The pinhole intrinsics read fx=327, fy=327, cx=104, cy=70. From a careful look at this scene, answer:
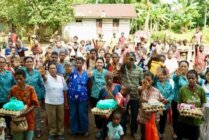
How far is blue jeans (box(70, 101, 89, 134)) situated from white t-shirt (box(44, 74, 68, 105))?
56 centimetres

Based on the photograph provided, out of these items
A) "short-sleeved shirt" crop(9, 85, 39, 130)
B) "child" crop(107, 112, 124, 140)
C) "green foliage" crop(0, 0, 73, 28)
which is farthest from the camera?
"green foliage" crop(0, 0, 73, 28)

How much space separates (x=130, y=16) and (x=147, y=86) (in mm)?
29897

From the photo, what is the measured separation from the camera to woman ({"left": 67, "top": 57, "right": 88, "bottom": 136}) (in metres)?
6.89

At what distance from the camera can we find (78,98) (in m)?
6.95

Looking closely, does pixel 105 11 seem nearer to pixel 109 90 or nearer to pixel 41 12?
pixel 41 12

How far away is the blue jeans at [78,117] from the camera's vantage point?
7080 mm

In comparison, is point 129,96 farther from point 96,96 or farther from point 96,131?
point 96,131

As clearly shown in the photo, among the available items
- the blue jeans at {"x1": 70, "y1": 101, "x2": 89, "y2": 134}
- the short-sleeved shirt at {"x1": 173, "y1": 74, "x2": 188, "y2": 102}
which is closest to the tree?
the blue jeans at {"x1": 70, "y1": 101, "x2": 89, "y2": 134}

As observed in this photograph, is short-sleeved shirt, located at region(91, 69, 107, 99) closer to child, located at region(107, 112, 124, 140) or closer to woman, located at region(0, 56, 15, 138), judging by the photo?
child, located at region(107, 112, 124, 140)

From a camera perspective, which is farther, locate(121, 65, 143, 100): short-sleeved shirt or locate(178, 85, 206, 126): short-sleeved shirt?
locate(121, 65, 143, 100): short-sleeved shirt

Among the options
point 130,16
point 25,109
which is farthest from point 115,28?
point 25,109

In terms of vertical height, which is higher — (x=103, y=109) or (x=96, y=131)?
(x=103, y=109)

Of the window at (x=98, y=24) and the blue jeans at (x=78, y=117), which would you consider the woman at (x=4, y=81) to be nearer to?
the blue jeans at (x=78, y=117)

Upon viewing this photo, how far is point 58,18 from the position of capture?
28.6 m
